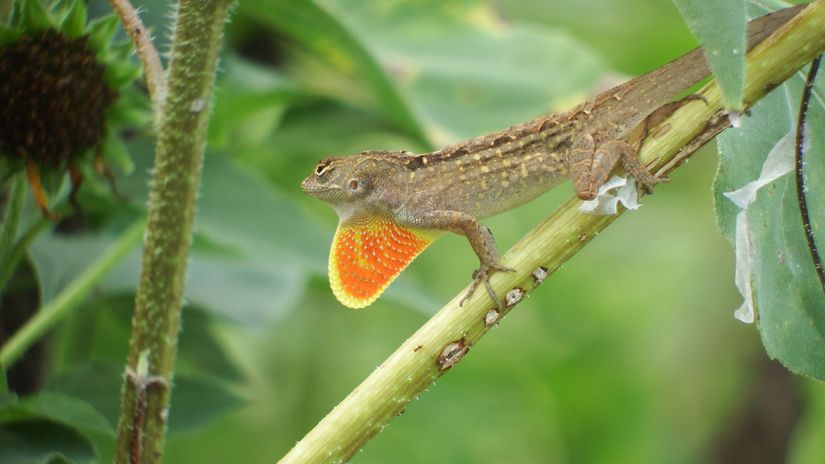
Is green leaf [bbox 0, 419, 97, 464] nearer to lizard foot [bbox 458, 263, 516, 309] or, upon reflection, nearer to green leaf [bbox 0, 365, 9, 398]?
green leaf [bbox 0, 365, 9, 398]

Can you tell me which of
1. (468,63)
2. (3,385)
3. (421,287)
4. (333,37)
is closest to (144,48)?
(3,385)

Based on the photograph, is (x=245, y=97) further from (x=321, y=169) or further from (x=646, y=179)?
(x=646, y=179)

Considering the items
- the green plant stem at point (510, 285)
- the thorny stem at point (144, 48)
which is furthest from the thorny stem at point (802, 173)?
the thorny stem at point (144, 48)

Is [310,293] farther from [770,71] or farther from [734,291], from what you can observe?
[770,71]

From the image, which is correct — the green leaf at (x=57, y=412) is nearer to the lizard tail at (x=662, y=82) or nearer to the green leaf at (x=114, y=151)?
the green leaf at (x=114, y=151)

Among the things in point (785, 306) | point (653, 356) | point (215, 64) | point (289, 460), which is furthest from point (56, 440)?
point (653, 356)

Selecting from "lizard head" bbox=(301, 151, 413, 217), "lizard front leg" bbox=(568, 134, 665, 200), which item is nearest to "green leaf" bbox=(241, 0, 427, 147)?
"lizard head" bbox=(301, 151, 413, 217)
